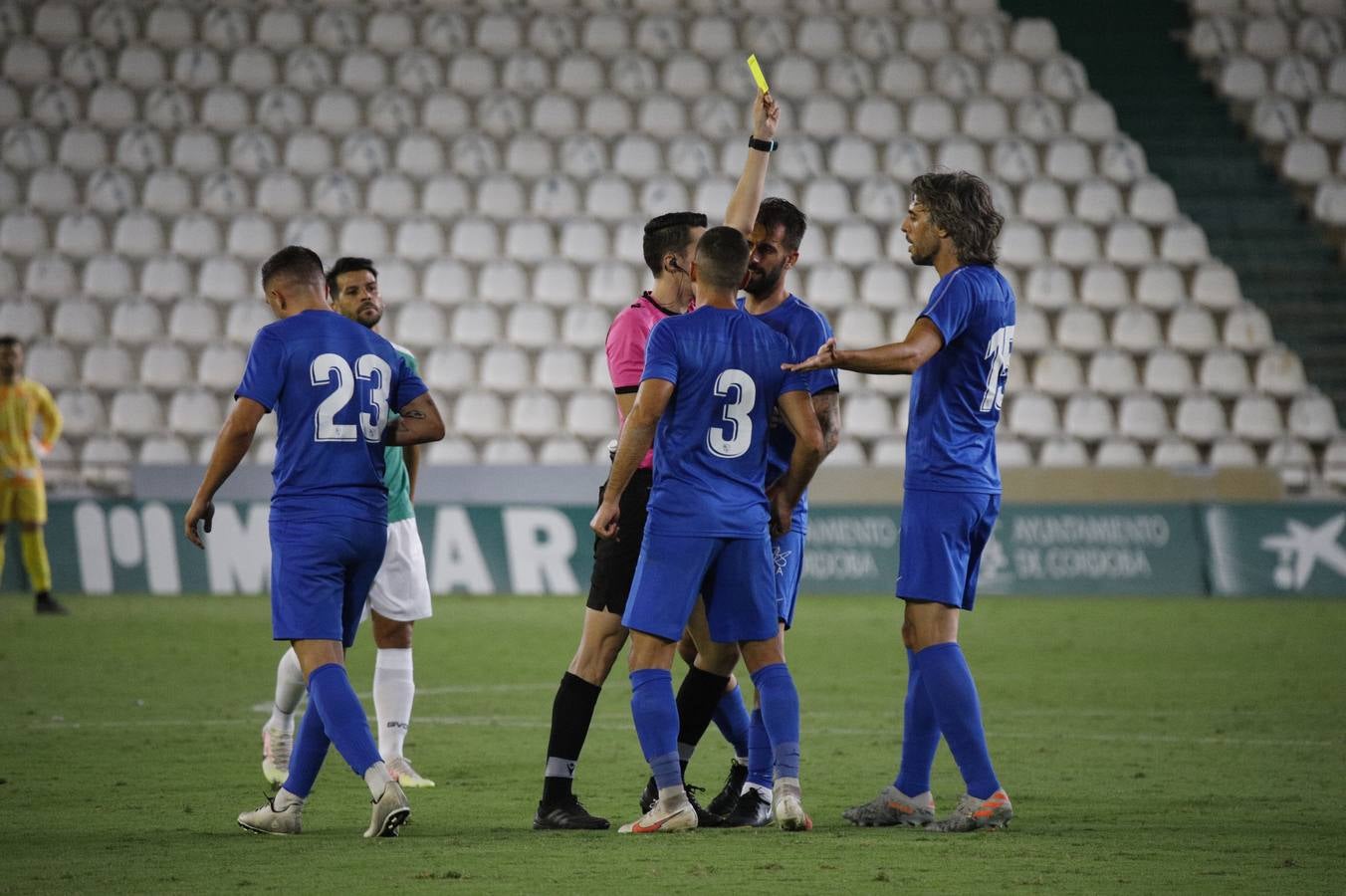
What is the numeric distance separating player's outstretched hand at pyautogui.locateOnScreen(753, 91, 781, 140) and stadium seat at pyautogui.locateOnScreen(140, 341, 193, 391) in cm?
1593

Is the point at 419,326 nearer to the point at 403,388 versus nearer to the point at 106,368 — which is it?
the point at 106,368

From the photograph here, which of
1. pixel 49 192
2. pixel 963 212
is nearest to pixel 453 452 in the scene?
pixel 49 192

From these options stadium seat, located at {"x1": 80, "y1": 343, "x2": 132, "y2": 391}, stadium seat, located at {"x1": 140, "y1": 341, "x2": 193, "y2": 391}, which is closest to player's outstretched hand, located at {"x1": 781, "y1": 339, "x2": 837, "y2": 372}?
stadium seat, located at {"x1": 140, "y1": 341, "x2": 193, "y2": 391}

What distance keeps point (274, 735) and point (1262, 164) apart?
2149cm

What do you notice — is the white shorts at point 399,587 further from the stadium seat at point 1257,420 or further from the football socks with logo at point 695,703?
the stadium seat at point 1257,420

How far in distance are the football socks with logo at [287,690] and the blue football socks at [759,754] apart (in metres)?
1.98

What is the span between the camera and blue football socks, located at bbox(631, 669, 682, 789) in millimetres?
6160

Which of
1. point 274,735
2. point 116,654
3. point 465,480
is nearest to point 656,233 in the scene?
point 274,735

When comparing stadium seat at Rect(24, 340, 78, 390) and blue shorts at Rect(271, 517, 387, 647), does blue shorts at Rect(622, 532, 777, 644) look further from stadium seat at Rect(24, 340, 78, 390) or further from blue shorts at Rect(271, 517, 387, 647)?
stadium seat at Rect(24, 340, 78, 390)

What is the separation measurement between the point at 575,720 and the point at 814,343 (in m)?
1.67

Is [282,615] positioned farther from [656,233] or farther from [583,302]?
[583,302]

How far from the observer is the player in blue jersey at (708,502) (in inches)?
241

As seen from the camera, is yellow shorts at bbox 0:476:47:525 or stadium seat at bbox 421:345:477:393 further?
stadium seat at bbox 421:345:477:393

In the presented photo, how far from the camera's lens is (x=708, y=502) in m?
6.16
